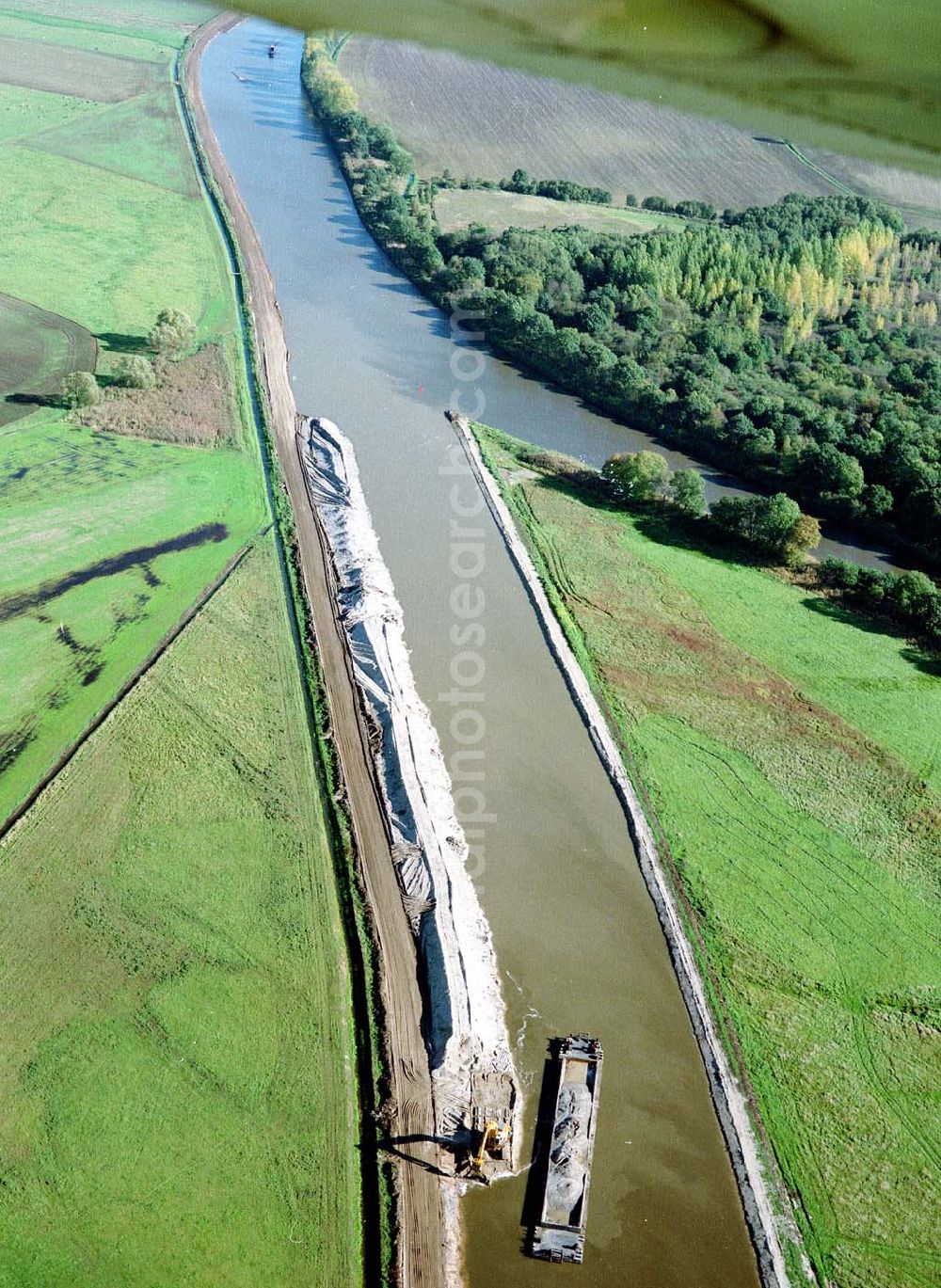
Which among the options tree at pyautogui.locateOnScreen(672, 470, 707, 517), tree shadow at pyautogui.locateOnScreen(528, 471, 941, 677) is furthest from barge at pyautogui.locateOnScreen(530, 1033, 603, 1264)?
tree at pyautogui.locateOnScreen(672, 470, 707, 517)

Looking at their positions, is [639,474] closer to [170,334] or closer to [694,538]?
[694,538]

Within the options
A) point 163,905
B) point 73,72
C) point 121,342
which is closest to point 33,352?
point 121,342

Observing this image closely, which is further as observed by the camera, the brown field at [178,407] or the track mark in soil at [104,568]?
the brown field at [178,407]

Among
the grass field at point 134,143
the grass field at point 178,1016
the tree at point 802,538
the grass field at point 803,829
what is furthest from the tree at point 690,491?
the grass field at point 134,143

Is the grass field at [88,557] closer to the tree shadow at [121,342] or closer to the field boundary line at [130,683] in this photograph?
the field boundary line at [130,683]

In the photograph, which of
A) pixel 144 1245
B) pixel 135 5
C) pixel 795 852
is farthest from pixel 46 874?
pixel 135 5

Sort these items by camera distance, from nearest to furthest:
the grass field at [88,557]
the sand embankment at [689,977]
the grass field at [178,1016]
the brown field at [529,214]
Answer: the grass field at [178,1016], the sand embankment at [689,977], the grass field at [88,557], the brown field at [529,214]
